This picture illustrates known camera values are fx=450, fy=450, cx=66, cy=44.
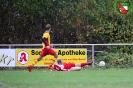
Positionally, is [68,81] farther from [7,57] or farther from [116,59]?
[116,59]

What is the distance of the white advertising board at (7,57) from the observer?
84.6 ft

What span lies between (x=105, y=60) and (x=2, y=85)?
1125 cm

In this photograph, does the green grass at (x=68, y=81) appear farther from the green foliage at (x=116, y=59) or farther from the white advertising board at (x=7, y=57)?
the green foliage at (x=116, y=59)

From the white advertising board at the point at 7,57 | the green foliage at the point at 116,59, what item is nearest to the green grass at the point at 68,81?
the white advertising board at the point at 7,57

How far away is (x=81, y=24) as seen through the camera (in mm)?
31266

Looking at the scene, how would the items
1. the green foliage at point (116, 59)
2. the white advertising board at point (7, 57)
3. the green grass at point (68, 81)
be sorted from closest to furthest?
the green grass at point (68, 81) → the white advertising board at point (7, 57) → the green foliage at point (116, 59)

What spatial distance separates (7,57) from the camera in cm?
2586

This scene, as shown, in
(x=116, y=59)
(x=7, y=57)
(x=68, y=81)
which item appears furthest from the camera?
(x=116, y=59)

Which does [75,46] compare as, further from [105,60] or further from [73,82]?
[73,82]

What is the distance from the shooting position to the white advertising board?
25781 millimetres

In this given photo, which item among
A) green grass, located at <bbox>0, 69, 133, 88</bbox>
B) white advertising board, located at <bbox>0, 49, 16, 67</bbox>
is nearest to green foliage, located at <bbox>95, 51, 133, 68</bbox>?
white advertising board, located at <bbox>0, 49, 16, 67</bbox>

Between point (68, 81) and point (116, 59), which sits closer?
point (68, 81)

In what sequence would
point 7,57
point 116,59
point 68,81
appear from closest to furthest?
point 68,81 < point 7,57 < point 116,59

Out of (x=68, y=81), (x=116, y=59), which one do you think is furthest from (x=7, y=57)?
(x=68, y=81)
